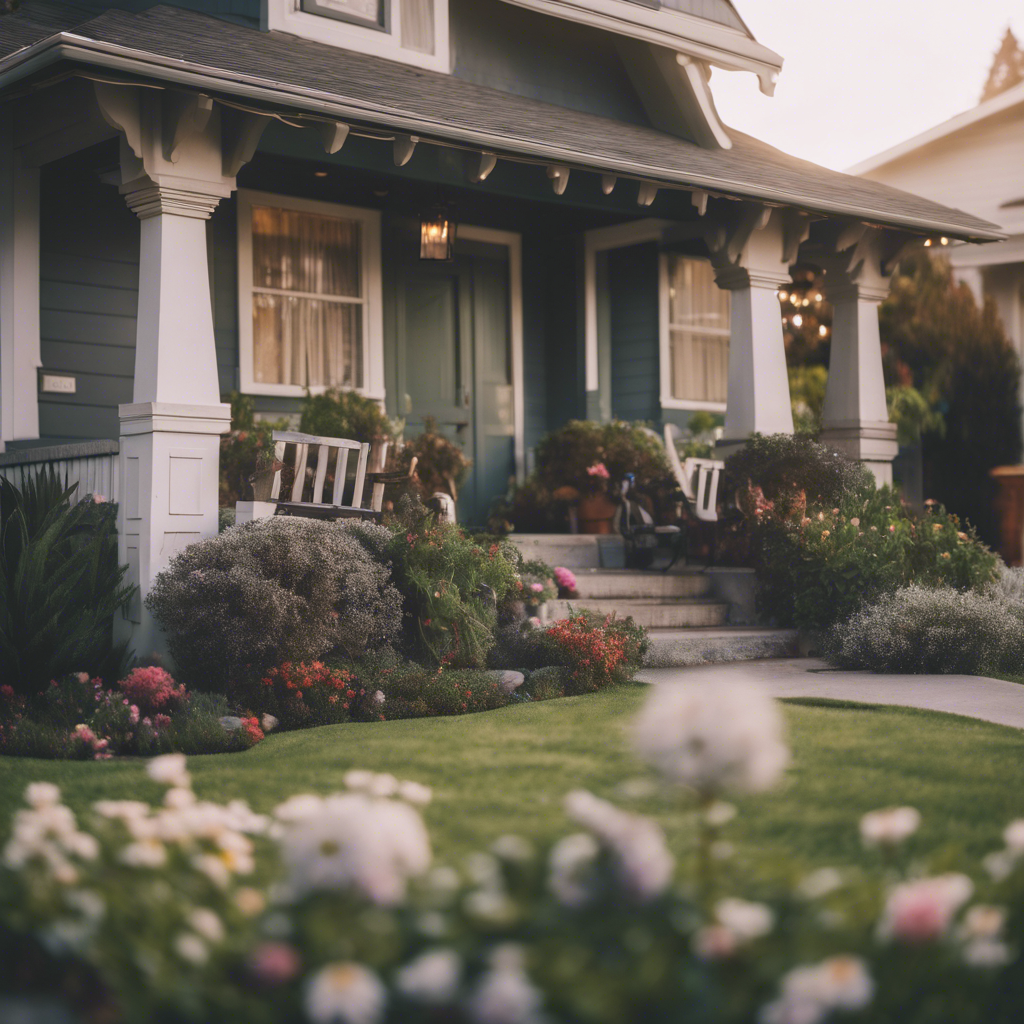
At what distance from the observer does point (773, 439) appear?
9.43m

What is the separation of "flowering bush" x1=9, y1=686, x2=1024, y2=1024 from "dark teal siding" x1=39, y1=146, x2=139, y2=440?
6.78 metres

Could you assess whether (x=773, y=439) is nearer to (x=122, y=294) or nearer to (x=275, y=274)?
(x=275, y=274)

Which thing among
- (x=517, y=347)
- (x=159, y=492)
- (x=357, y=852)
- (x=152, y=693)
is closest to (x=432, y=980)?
(x=357, y=852)

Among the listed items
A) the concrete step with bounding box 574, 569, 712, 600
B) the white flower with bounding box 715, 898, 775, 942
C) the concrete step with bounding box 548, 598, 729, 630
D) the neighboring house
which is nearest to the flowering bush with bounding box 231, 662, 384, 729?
the concrete step with bounding box 548, 598, 729, 630

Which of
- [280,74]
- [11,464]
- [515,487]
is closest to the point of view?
[280,74]

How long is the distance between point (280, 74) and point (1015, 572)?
6.64 metres

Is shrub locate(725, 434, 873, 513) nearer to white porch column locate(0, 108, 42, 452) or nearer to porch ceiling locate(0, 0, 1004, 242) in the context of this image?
porch ceiling locate(0, 0, 1004, 242)

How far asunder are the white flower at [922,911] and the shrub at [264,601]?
463 centimetres

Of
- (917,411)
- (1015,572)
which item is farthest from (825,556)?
(917,411)

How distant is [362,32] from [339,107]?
118 inches

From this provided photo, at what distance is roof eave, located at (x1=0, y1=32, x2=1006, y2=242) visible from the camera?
6129 millimetres

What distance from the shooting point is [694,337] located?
12289 mm

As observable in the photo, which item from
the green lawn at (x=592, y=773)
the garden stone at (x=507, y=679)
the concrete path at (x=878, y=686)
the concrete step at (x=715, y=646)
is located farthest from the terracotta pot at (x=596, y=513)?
the green lawn at (x=592, y=773)

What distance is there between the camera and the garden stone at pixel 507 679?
22.3 ft
